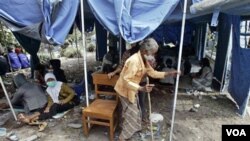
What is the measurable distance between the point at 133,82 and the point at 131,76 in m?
0.11

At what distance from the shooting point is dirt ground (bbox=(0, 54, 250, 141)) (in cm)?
444

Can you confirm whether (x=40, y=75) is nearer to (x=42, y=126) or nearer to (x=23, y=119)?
(x=23, y=119)

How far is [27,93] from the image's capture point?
5.06 meters

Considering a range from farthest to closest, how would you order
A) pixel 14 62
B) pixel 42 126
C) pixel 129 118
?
pixel 14 62 < pixel 42 126 < pixel 129 118

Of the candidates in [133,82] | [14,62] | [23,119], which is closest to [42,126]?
[23,119]

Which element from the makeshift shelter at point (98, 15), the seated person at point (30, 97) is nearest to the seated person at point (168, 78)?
the makeshift shelter at point (98, 15)

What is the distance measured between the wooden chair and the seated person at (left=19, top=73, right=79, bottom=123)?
38.6 inches

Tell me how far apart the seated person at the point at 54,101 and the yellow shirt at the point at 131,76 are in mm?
1860

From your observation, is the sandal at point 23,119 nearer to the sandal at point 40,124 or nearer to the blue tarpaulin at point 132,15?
the sandal at point 40,124

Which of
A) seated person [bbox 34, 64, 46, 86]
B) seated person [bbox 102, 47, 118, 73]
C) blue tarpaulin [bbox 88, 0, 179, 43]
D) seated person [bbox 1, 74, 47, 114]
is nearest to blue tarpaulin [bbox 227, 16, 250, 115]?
blue tarpaulin [bbox 88, 0, 179, 43]

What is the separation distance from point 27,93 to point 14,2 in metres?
1.79

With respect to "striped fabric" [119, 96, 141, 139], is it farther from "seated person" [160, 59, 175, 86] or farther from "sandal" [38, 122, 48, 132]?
"seated person" [160, 59, 175, 86]

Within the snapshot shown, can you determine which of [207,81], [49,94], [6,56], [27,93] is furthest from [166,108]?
[6,56]

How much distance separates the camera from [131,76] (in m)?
3.65
